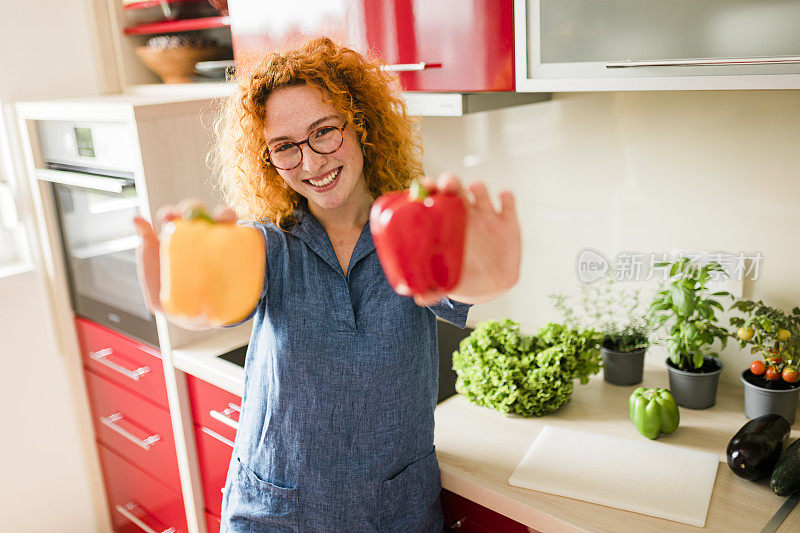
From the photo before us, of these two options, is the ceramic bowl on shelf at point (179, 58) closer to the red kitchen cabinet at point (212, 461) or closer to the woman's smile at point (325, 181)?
the red kitchen cabinet at point (212, 461)

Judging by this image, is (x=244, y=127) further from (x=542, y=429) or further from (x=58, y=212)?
(x=58, y=212)

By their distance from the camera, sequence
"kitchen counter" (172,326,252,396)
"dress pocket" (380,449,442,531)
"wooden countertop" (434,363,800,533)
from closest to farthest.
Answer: "wooden countertop" (434,363,800,533), "dress pocket" (380,449,442,531), "kitchen counter" (172,326,252,396)

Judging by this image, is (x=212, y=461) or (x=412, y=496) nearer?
(x=412, y=496)

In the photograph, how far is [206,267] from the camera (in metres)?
0.67

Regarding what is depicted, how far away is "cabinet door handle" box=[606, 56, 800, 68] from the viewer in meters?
0.96

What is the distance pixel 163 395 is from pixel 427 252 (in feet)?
4.90

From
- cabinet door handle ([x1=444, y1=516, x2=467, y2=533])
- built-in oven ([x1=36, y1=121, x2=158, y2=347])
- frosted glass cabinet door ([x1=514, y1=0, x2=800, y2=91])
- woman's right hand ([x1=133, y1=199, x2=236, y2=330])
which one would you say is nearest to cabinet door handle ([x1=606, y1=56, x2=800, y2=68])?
frosted glass cabinet door ([x1=514, y1=0, x2=800, y2=91])

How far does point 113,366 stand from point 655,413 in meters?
1.52

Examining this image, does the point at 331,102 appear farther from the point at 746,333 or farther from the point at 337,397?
the point at 746,333

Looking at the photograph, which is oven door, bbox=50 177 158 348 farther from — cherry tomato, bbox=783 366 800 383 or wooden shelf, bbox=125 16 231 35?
cherry tomato, bbox=783 366 800 383

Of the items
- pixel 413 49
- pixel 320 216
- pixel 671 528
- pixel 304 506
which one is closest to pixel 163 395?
pixel 304 506

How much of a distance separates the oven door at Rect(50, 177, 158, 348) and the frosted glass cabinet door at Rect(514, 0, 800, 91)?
1089 millimetres

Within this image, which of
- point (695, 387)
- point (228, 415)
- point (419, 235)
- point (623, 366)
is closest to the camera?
point (419, 235)

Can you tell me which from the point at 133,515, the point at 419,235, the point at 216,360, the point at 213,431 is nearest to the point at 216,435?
the point at 213,431
